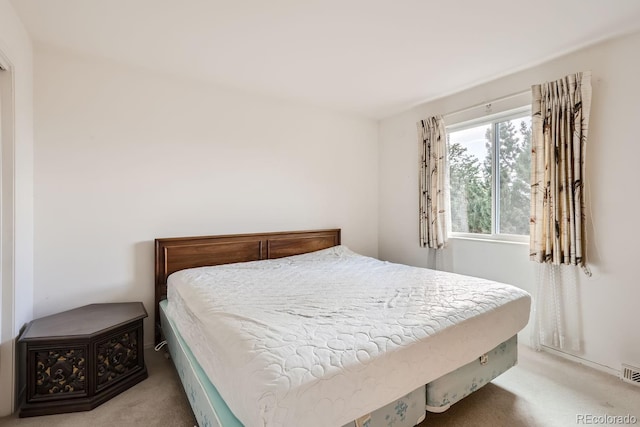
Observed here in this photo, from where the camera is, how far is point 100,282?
2.42m

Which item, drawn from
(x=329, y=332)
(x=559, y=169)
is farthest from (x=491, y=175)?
(x=329, y=332)

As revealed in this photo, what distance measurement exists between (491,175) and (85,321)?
11.7ft

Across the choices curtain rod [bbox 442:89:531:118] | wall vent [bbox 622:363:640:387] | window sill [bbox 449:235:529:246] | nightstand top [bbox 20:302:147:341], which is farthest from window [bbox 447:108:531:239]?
nightstand top [bbox 20:302:147:341]

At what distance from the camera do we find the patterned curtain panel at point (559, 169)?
2.26m

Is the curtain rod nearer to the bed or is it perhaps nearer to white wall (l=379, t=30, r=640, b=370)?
white wall (l=379, t=30, r=640, b=370)

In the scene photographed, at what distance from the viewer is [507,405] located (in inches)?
72.7

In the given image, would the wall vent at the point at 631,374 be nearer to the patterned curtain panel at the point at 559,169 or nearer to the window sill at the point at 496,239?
the patterned curtain panel at the point at 559,169

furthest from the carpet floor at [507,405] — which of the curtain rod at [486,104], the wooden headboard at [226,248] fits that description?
the curtain rod at [486,104]

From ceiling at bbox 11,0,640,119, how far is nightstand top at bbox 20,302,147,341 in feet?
6.41

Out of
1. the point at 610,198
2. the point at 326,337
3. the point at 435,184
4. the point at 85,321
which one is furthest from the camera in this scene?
the point at 435,184

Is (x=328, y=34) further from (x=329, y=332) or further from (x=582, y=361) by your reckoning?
(x=582, y=361)

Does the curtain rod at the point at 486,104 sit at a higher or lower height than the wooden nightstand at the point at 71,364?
higher

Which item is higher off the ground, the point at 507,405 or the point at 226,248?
the point at 226,248

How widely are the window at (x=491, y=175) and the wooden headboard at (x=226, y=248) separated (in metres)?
1.51
